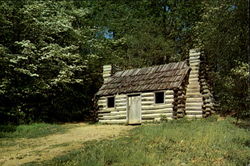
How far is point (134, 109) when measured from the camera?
71.8 ft

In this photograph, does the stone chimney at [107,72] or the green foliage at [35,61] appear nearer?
the green foliage at [35,61]

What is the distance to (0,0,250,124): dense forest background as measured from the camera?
544 inches

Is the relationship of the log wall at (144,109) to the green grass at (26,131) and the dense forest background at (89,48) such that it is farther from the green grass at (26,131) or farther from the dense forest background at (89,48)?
the green grass at (26,131)

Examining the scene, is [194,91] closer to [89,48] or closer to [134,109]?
[134,109]

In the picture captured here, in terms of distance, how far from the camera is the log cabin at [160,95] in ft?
67.5

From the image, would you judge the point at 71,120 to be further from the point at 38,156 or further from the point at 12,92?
the point at 38,156

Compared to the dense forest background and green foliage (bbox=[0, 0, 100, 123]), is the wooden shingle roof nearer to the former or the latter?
the dense forest background

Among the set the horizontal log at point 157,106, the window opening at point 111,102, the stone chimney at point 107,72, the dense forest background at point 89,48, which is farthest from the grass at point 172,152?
the stone chimney at point 107,72

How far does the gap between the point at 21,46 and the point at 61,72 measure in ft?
12.0

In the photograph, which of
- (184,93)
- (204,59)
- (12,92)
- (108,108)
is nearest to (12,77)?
(12,92)

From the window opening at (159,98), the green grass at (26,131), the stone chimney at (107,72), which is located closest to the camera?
the green grass at (26,131)

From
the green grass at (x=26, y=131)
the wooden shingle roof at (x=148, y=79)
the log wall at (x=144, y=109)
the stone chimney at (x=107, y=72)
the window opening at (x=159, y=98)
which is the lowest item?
the green grass at (x=26, y=131)

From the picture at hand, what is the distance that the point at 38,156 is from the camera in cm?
1079

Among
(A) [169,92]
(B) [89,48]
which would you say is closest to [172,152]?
(A) [169,92]
